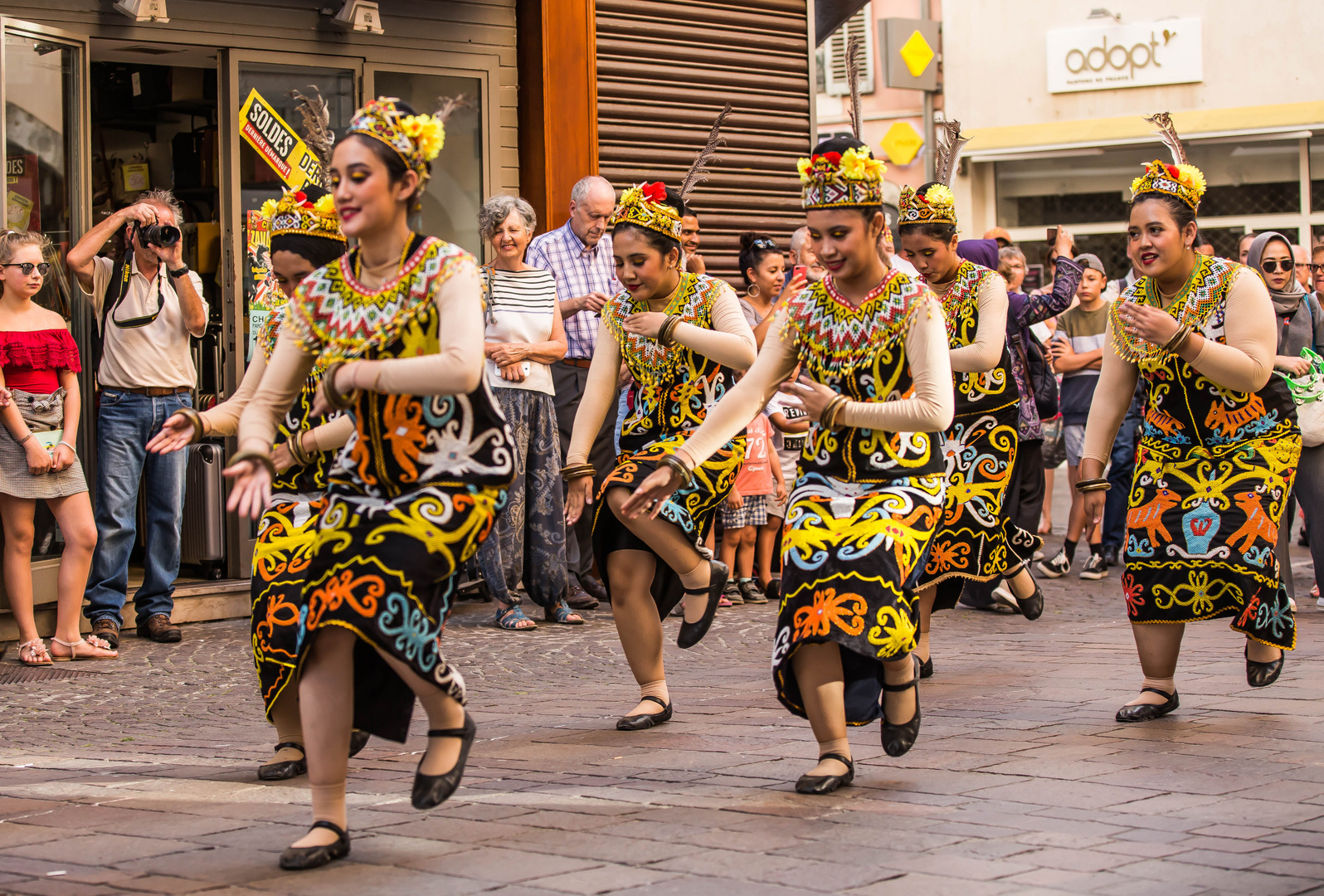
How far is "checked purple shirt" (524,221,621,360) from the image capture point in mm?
10133

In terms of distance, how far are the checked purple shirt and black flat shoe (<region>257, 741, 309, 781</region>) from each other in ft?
16.0

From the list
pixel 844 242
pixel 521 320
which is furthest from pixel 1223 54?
pixel 844 242

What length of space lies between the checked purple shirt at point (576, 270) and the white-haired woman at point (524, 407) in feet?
1.19

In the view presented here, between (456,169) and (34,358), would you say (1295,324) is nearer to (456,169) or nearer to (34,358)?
(456,169)

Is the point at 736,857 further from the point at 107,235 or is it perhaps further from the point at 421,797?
the point at 107,235

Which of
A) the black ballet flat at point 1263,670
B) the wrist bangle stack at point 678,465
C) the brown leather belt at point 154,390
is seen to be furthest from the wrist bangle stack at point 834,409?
the brown leather belt at point 154,390

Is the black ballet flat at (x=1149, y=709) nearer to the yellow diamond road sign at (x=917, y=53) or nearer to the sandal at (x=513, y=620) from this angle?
the sandal at (x=513, y=620)

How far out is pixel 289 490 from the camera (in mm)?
5520

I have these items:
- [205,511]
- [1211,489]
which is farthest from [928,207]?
[205,511]

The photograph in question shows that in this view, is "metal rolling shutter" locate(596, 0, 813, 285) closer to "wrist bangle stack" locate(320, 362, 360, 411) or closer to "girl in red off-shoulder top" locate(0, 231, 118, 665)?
"girl in red off-shoulder top" locate(0, 231, 118, 665)

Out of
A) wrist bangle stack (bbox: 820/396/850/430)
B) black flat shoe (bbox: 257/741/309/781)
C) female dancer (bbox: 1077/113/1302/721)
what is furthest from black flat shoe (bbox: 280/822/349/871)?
female dancer (bbox: 1077/113/1302/721)

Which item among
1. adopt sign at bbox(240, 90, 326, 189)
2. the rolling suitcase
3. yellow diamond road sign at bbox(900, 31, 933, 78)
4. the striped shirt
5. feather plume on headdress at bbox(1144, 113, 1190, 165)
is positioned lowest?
the rolling suitcase

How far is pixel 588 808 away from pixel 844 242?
1.93 metres

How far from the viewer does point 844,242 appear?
5.20 meters
